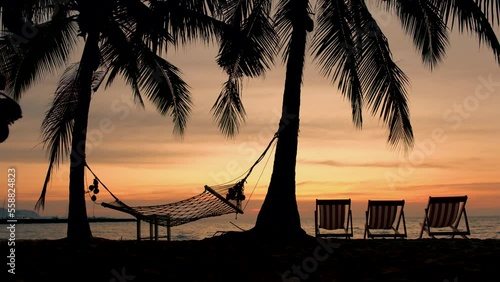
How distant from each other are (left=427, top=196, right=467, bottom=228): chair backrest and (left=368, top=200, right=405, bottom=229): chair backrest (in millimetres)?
601

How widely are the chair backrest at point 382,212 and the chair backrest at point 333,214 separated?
0.44 meters

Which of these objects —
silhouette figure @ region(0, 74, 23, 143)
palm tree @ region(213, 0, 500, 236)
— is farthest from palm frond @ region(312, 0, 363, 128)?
silhouette figure @ region(0, 74, 23, 143)

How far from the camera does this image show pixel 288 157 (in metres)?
9.60

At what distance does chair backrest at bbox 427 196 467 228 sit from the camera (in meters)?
10.4

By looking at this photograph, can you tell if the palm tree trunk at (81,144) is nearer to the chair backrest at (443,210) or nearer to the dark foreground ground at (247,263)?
the dark foreground ground at (247,263)

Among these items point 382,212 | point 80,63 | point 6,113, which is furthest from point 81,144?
point 6,113

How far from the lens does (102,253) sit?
7.45 meters

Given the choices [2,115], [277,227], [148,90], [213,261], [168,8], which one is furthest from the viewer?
[148,90]

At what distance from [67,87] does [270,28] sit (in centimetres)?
484

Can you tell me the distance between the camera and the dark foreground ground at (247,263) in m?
6.49

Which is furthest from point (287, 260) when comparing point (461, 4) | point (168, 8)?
point (461, 4)

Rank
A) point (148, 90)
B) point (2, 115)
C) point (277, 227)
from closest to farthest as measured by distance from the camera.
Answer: point (2, 115) → point (277, 227) → point (148, 90)

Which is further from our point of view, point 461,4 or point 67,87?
point 67,87

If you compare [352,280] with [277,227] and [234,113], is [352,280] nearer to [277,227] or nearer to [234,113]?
[277,227]
